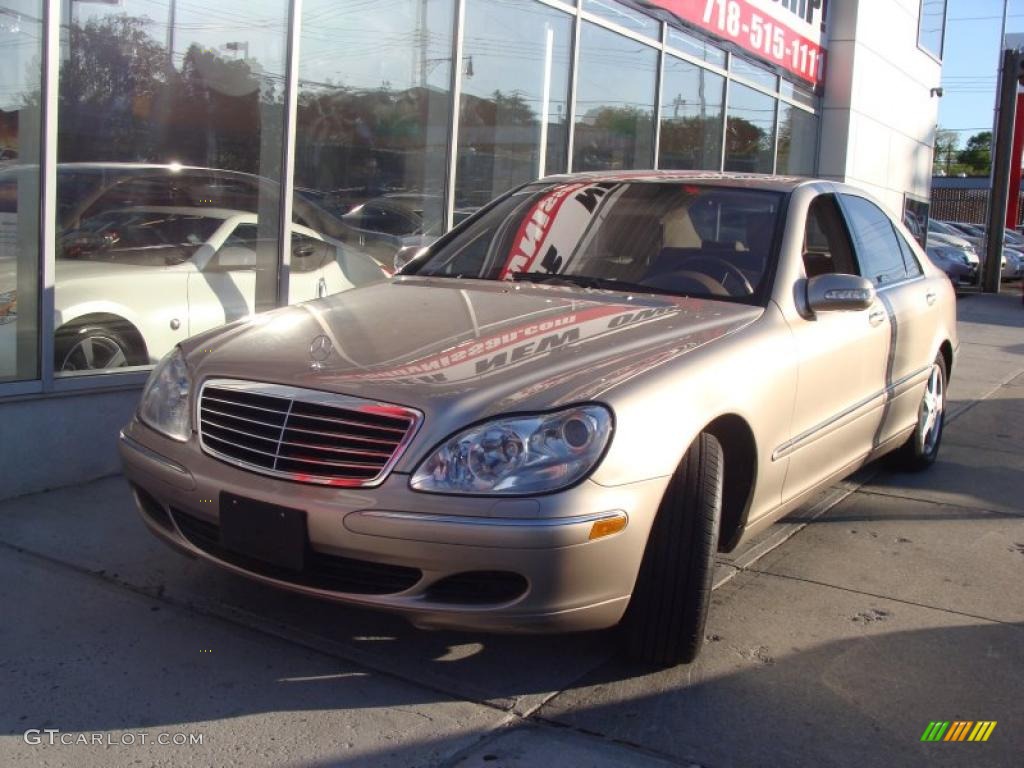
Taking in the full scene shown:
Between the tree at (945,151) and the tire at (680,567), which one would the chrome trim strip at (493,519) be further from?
the tree at (945,151)

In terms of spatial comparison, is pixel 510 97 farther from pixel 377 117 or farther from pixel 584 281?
pixel 584 281

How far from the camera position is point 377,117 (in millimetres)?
7758

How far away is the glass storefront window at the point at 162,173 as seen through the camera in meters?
5.54

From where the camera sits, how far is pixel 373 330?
3.82 metres

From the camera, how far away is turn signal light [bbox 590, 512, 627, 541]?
3049mm

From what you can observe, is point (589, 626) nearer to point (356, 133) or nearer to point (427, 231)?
point (356, 133)

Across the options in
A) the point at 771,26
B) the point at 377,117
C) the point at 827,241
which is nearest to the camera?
the point at 827,241

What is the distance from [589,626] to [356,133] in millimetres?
5102

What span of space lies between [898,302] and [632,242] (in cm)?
149

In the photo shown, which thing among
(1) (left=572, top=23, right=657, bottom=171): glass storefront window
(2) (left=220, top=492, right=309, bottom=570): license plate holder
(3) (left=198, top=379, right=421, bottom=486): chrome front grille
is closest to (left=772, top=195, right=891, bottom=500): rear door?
(3) (left=198, top=379, right=421, bottom=486): chrome front grille

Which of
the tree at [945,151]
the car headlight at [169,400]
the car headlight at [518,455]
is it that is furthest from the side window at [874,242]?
the tree at [945,151]

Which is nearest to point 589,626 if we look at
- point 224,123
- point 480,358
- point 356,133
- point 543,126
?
point 480,358

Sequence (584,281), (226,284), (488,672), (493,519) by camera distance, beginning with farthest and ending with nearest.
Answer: (226,284) → (584,281) → (488,672) → (493,519)

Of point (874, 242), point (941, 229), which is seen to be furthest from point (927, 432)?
point (941, 229)
